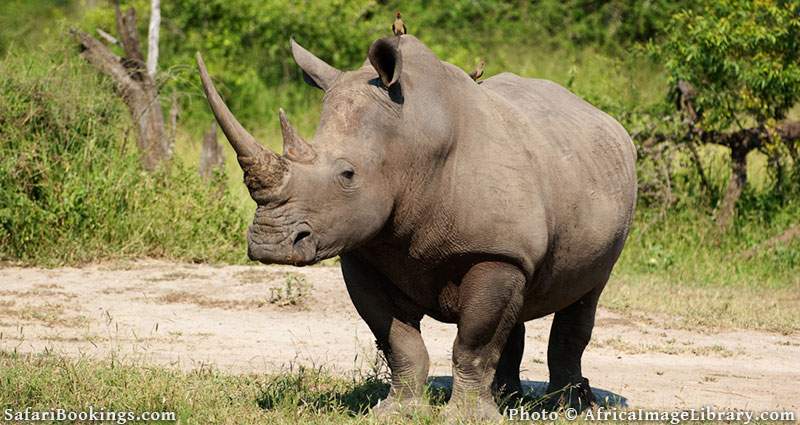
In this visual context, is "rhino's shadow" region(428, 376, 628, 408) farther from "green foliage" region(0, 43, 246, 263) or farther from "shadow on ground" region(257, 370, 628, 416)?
"green foliage" region(0, 43, 246, 263)

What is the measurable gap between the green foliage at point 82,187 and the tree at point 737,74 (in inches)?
167

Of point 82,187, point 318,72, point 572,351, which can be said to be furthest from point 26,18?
point 318,72

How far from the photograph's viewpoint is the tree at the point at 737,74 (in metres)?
11.2

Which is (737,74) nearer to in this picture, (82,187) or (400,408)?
(82,187)

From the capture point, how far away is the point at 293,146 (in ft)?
16.3

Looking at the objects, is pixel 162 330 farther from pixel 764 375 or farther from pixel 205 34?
pixel 205 34

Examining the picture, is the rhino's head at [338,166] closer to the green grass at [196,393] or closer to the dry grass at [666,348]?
the green grass at [196,393]

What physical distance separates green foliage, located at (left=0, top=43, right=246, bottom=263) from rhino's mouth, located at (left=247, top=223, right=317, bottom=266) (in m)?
5.69

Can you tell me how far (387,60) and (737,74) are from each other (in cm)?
687

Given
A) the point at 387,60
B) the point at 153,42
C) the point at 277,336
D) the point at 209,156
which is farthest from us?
the point at 153,42

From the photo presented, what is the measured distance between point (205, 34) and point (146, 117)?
5.67m

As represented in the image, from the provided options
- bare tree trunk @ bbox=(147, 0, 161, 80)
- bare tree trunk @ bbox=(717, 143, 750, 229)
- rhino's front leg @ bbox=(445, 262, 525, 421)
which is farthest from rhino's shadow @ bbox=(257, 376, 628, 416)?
bare tree trunk @ bbox=(147, 0, 161, 80)

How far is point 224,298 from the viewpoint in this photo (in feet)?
30.7

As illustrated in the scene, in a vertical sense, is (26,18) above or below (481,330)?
below
